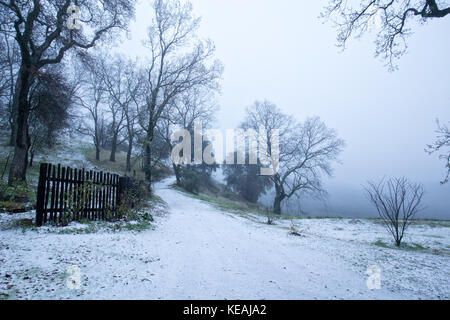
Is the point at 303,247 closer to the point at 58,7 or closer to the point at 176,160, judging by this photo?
the point at 58,7

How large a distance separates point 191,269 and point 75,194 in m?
4.04

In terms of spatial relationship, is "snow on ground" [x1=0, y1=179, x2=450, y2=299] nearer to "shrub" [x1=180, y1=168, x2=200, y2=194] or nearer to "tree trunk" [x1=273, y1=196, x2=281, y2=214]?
"tree trunk" [x1=273, y1=196, x2=281, y2=214]

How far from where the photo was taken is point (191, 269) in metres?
3.23

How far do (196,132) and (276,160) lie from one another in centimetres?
1242

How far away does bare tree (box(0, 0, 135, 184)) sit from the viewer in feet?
26.9

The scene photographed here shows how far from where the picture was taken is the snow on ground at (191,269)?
2.51m

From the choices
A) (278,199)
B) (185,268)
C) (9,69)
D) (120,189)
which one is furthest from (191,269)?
(9,69)

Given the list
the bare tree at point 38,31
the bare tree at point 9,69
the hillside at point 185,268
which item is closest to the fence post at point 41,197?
the hillside at point 185,268

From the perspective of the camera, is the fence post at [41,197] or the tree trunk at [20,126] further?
the tree trunk at [20,126]

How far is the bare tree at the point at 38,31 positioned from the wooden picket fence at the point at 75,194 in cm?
474

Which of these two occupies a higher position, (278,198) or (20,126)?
(20,126)

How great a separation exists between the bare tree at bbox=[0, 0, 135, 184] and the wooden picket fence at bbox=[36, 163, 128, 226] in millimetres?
4742

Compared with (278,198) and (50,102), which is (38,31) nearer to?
(50,102)

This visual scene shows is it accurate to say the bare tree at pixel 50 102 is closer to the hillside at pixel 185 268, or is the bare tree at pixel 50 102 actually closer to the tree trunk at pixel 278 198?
the hillside at pixel 185 268
